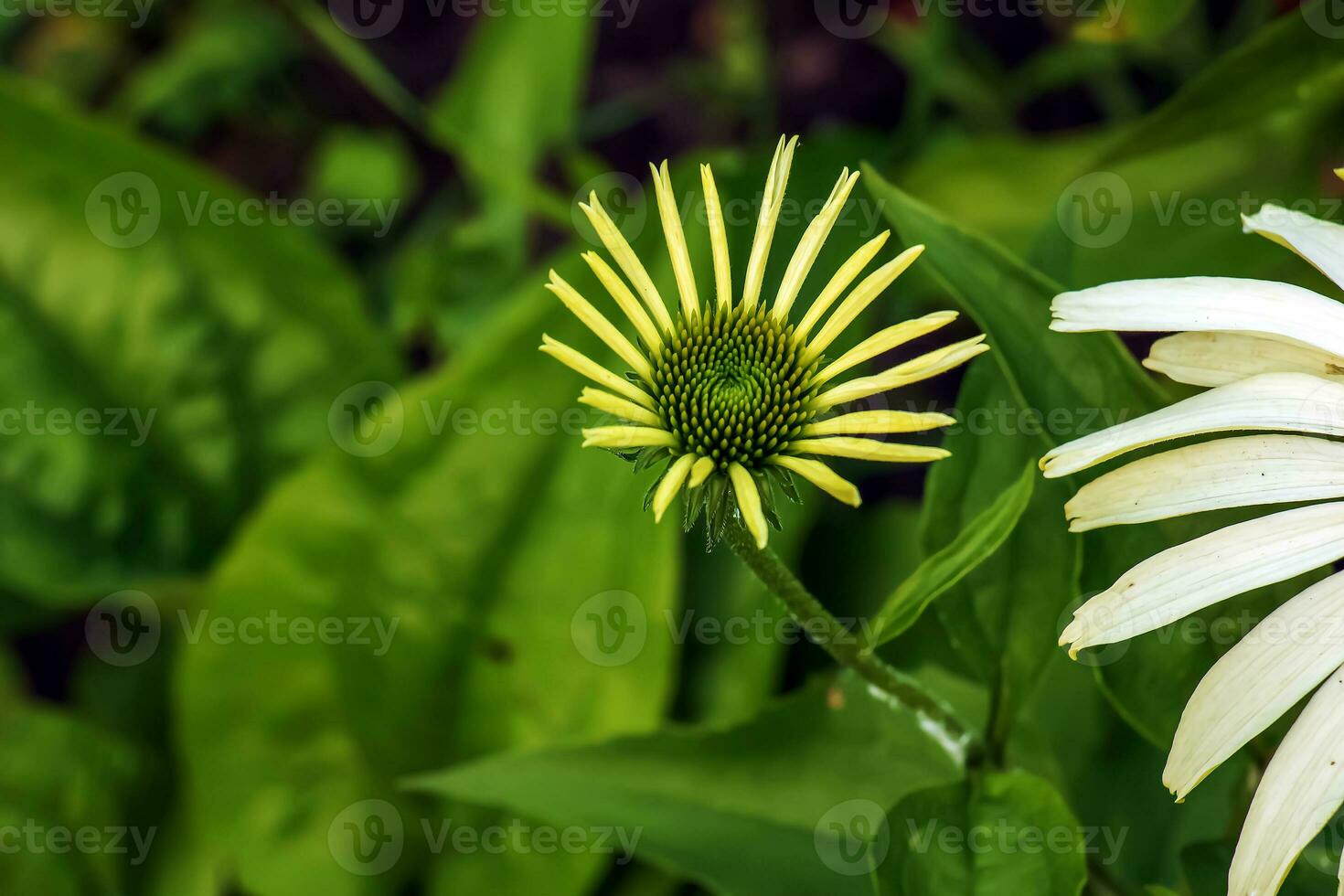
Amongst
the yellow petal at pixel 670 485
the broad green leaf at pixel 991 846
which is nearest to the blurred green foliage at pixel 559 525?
the broad green leaf at pixel 991 846

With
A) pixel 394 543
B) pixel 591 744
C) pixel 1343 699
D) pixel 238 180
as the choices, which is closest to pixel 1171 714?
pixel 1343 699

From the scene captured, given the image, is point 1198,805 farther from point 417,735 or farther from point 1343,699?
point 417,735
